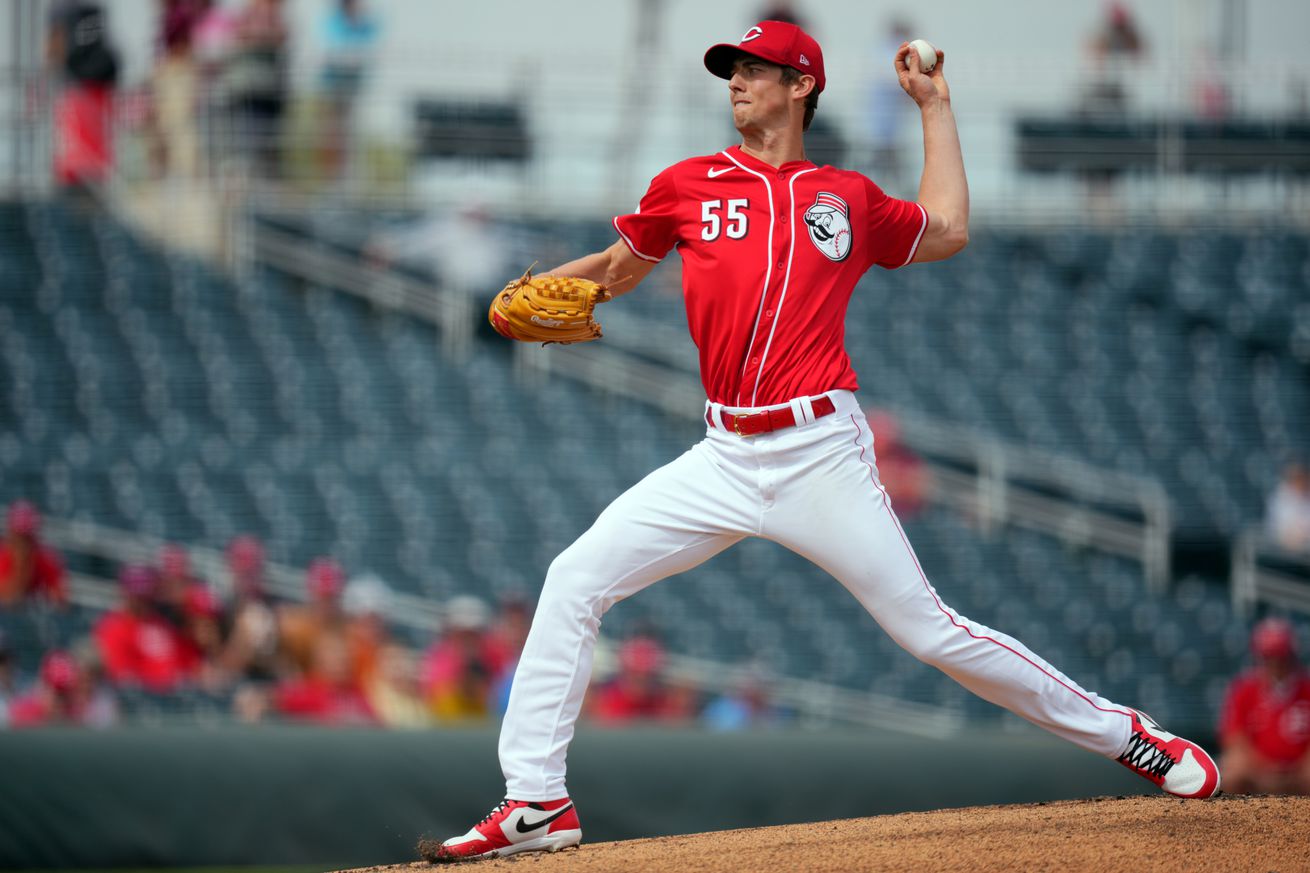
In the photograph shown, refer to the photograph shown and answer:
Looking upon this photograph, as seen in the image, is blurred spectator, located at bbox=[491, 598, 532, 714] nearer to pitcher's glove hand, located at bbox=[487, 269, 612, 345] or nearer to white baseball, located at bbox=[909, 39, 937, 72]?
pitcher's glove hand, located at bbox=[487, 269, 612, 345]

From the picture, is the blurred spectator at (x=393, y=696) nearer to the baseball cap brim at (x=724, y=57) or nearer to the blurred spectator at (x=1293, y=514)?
the baseball cap brim at (x=724, y=57)

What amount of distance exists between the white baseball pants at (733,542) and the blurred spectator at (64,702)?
14.8 feet

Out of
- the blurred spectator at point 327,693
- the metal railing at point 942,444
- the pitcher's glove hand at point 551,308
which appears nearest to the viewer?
the pitcher's glove hand at point 551,308

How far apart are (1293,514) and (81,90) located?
911 cm

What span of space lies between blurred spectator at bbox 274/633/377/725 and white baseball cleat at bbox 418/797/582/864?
4.21m

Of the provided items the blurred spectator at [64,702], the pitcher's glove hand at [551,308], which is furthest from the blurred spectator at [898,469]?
the pitcher's glove hand at [551,308]

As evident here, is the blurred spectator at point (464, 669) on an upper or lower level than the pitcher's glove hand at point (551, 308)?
lower

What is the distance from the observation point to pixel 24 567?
8.80 m

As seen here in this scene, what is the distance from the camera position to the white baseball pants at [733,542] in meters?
3.85

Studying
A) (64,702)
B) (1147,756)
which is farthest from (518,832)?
(64,702)

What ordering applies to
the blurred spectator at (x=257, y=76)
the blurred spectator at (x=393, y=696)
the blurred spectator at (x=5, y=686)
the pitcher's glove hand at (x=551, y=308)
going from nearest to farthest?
the pitcher's glove hand at (x=551, y=308) → the blurred spectator at (x=5, y=686) → the blurred spectator at (x=393, y=696) → the blurred spectator at (x=257, y=76)

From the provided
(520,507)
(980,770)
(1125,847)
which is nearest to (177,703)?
(520,507)

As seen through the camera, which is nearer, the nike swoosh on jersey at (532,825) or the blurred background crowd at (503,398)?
the nike swoosh on jersey at (532,825)

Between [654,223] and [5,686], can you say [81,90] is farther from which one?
[654,223]
